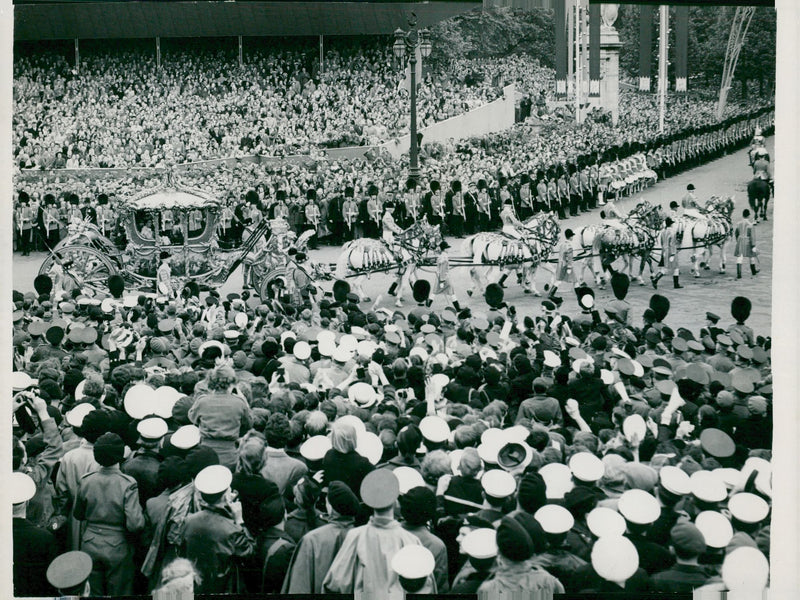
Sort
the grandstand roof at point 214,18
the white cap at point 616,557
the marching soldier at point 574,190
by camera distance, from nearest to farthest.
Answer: the white cap at point 616,557
the grandstand roof at point 214,18
the marching soldier at point 574,190

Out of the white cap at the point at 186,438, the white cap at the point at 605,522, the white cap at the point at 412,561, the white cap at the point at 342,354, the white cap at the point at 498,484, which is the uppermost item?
the white cap at the point at 342,354

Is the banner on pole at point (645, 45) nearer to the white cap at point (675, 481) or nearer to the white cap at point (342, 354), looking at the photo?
the white cap at point (342, 354)

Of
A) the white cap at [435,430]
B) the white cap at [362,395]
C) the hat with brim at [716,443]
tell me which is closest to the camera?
the white cap at [435,430]

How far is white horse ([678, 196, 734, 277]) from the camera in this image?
13438 mm

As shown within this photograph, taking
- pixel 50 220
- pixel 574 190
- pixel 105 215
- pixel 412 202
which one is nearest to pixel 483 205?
pixel 412 202

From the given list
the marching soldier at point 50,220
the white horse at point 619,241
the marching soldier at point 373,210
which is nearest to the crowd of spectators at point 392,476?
the white horse at point 619,241

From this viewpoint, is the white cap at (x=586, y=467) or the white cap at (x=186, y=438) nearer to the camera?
the white cap at (x=586, y=467)

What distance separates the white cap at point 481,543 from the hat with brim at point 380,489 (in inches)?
→ 20.1

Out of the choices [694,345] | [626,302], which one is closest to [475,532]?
[694,345]

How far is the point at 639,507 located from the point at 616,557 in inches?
12.8

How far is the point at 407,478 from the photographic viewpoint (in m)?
6.07

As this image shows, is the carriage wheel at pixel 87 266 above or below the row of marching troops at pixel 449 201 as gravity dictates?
below

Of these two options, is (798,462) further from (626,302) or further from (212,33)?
(212,33)

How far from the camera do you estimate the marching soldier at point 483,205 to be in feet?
51.9
